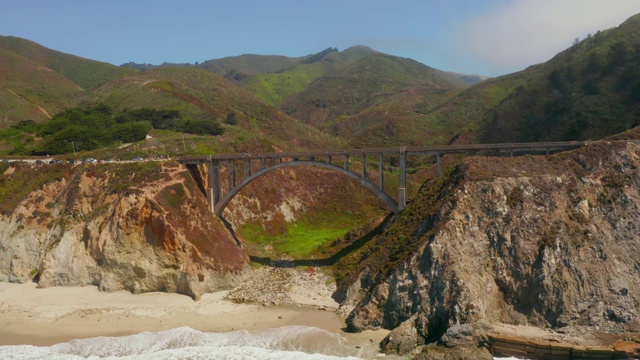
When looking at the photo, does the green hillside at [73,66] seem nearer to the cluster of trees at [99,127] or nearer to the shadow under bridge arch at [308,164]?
the cluster of trees at [99,127]

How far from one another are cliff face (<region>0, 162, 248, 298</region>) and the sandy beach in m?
1.46

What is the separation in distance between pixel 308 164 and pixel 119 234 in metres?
19.2

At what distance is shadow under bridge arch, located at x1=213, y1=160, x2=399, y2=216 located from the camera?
4284cm

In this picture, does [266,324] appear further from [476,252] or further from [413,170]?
[413,170]

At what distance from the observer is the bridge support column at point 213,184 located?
51.0 m

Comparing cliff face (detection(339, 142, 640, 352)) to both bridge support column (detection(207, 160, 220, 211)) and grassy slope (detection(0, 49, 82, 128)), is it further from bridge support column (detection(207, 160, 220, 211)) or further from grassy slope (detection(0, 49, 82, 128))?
grassy slope (detection(0, 49, 82, 128))

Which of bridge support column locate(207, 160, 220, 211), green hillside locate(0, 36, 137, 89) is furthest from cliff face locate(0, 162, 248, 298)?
green hillside locate(0, 36, 137, 89)

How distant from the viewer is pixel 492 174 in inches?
1411

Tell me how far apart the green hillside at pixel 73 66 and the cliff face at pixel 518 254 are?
17273cm

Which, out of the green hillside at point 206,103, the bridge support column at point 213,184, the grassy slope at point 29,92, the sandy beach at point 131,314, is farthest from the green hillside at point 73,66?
the sandy beach at point 131,314

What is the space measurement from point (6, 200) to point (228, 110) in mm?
67987

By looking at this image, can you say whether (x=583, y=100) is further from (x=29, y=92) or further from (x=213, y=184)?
(x=29, y=92)

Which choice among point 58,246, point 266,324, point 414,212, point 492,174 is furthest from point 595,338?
point 58,246

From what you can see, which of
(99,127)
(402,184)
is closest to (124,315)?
(402,184)
